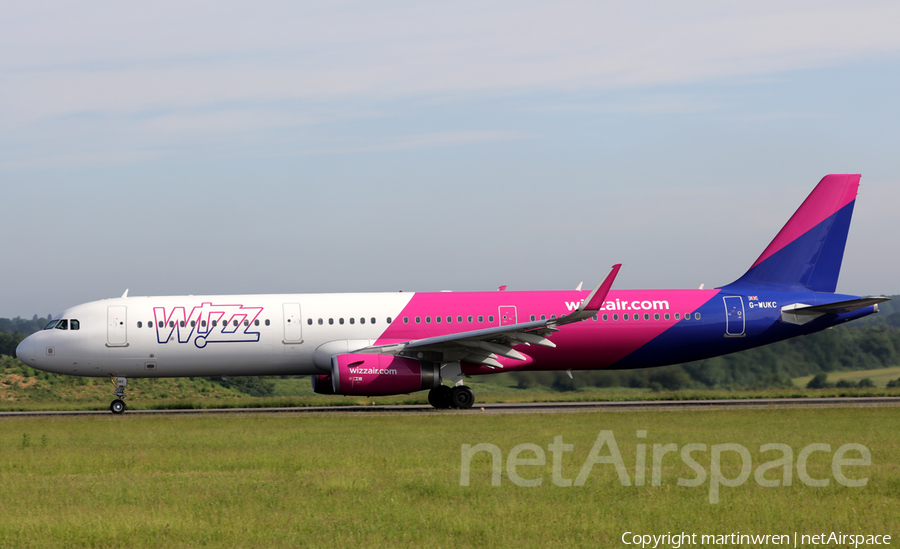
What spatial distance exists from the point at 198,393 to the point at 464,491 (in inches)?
1218

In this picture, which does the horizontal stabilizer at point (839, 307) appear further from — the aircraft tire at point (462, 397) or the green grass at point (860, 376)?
the aircraft tire at point (462, 397)

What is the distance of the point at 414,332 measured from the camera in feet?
87.0

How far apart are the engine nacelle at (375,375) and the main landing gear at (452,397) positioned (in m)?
1.35

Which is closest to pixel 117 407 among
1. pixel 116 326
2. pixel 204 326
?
pixel 116 326

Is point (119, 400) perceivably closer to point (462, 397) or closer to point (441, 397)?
point (441, 397)

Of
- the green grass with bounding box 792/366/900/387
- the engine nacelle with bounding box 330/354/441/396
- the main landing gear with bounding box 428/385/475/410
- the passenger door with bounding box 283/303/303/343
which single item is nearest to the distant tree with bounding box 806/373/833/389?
the green grass with bounding box 792/366/900/387

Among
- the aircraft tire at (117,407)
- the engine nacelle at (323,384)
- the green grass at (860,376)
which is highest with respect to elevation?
the engine nacelle at (323,384)

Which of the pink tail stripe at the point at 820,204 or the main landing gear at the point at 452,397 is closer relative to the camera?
the main landing gear at the point at 452,397

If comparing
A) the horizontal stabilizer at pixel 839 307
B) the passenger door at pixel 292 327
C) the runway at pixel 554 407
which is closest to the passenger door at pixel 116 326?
the runway at pixel 554 407

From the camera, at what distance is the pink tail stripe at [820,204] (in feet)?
95.6

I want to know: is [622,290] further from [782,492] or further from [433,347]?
[782,492]

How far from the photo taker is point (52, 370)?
26.3 m

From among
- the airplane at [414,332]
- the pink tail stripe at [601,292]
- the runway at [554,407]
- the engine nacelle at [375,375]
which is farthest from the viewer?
the airplane at [414,332]

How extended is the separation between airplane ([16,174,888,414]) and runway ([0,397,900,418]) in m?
0.91
